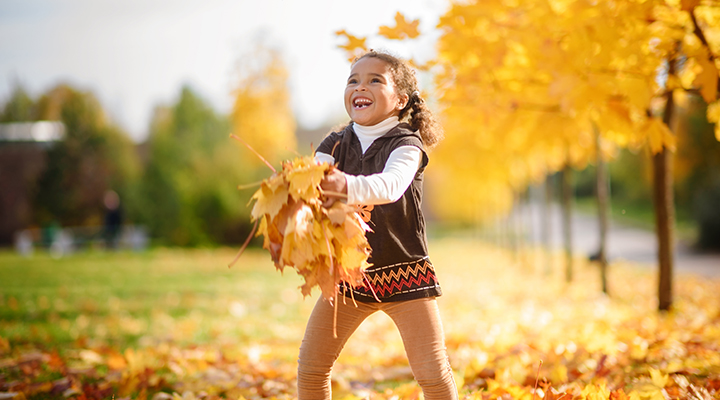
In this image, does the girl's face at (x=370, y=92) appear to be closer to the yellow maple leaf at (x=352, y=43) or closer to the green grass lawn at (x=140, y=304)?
the yellow maple leaf at (x=352, y=43)

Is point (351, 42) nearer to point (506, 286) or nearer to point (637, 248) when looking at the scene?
point (506, 286)

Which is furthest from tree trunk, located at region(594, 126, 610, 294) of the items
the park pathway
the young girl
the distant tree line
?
the distant tree line

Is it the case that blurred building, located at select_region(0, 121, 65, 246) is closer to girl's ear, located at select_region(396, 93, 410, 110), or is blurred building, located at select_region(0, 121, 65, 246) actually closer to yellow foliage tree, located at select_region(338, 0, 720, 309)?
yellow foliage tree, located at select_region(338, 0, 720, 309)

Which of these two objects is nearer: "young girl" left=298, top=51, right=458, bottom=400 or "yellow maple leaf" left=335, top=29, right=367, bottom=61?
"young girl" left=298, top=51, right=458, bottom=400

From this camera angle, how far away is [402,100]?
2.35 m

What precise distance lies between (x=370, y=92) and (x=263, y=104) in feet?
50.7

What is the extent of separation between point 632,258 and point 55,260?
16257 millimetres

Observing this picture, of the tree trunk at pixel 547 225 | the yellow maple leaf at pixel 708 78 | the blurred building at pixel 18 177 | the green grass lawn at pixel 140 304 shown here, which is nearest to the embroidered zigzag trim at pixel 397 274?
the yellow maple leaf at pixel 708 78

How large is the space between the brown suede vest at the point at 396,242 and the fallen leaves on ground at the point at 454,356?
2.62ft

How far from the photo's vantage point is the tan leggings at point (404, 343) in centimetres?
206

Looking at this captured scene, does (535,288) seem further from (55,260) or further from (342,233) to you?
(55,260)

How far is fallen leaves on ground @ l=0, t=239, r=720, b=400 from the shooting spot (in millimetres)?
2912

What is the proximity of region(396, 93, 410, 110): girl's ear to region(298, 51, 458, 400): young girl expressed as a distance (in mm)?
Result: 27

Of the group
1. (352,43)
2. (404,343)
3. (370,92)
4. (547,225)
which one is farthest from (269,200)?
(547,225)
